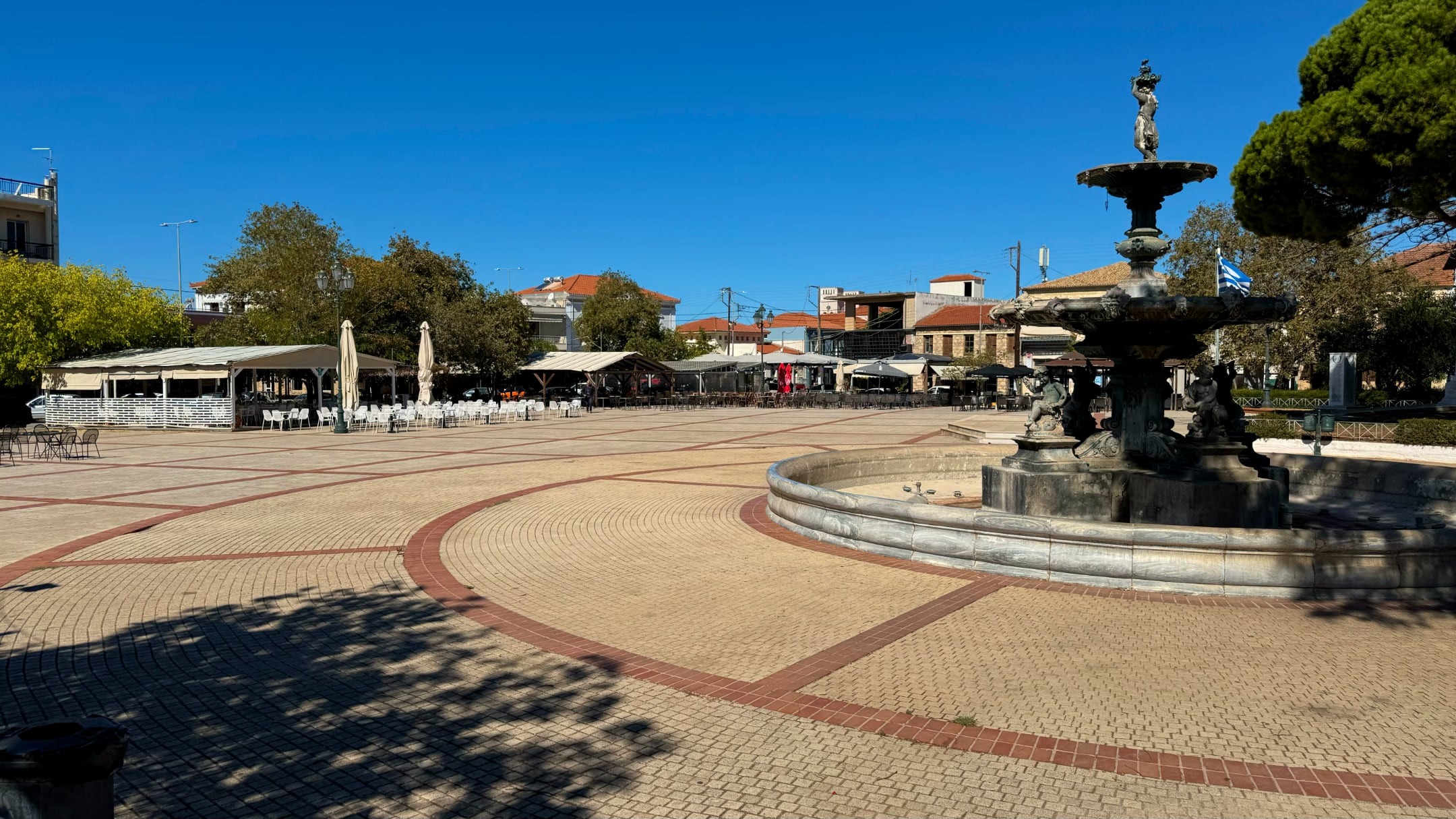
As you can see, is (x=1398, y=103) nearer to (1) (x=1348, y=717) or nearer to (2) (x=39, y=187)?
(1) (x=1348, y=717)

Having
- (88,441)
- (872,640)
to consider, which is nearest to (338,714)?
(872,640)

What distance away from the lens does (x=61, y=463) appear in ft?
60.3

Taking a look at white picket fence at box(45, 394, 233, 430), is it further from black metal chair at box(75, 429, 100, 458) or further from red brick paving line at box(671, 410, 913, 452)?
red brick paving line at box(671, 410, 913, 452)

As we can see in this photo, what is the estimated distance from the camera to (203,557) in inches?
361

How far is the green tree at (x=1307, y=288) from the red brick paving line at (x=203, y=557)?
31260 mm

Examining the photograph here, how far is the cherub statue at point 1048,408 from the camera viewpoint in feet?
35.2

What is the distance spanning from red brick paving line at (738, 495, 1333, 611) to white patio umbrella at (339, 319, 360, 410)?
2256 centimetres

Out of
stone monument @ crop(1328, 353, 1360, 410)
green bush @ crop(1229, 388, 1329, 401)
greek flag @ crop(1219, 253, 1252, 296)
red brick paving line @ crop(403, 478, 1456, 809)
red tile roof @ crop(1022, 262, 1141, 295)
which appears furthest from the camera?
red tile roof @ crop(1022, 262, 1141, 295)

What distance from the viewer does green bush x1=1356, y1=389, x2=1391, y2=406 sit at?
109 feet

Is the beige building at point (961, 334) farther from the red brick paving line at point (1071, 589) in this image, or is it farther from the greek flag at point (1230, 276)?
the red brick paving line at point (1071, 589)

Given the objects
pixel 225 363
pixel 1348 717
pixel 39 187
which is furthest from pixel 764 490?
pixel 39 187

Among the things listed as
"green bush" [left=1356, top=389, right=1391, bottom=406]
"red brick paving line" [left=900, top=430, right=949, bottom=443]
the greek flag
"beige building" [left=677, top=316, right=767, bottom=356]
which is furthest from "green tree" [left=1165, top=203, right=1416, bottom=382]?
"beige building" [left=677, top=316, right=767, bottom=356]

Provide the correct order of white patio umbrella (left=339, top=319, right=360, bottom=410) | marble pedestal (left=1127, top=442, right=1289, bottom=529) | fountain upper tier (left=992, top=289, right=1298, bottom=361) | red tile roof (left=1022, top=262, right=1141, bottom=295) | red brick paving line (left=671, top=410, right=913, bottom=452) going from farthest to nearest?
red tile roof (left=1022, top=262, right=1141, bottom=295) → white patio umbrella (left=339, top=319, right=360, bottom=410) → red brick paving line (left=671, top=410, right=913, bottom=452) → marble pedestal (left=1127, top=442, right=1289, bottom=529) → fountain upper tier (left=992, top=289, right=1298, bottom=361)

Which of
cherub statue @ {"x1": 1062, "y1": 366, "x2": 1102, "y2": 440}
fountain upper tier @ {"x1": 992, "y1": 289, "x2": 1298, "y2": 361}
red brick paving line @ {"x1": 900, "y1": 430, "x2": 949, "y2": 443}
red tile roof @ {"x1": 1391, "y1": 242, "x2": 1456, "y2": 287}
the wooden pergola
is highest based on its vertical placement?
red tile roof @ {"x1": 1391, "y1": 242, "x2": 1456, "y2": 287}
